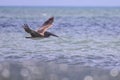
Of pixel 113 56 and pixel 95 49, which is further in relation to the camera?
pixel 95 49

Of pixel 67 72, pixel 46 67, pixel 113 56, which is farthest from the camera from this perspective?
pixel 113 56

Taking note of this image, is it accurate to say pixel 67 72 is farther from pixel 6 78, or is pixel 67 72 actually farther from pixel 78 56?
pixel 78 56

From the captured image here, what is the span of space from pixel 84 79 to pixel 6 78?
2.23 metres

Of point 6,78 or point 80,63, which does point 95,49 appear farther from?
point 6,78

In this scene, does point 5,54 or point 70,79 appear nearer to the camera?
point 70,79

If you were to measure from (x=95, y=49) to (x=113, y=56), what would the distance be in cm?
278

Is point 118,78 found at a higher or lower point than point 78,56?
higher

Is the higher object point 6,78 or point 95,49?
point 6,78

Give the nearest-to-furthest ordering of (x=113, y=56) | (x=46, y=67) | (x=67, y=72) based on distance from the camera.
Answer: (x=67, y=72) < (x=46, y=67) < (x=113, y=56)

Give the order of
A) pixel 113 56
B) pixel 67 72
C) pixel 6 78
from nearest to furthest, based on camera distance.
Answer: pixel 6 78 → pixel 67 72 → pixel 113 56

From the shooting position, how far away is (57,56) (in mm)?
16984

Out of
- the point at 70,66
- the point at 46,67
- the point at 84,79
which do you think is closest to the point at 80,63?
the point at 70,66

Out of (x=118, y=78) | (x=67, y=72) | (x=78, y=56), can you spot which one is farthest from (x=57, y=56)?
(x=118, y=78)

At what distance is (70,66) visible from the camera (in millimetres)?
14273
